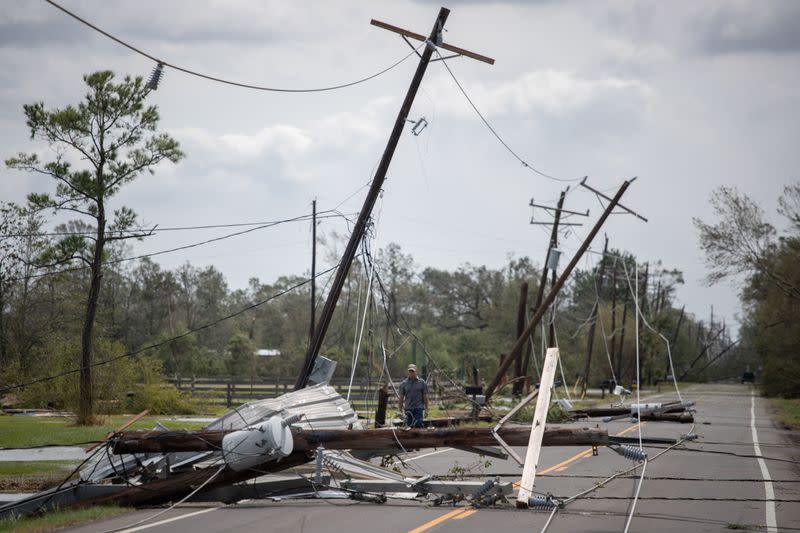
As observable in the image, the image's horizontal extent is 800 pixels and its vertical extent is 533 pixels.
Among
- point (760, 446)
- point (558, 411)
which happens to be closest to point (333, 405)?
point (760, 446)

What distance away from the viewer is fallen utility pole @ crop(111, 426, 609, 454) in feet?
43.1

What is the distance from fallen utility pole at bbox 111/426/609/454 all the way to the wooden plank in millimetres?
822

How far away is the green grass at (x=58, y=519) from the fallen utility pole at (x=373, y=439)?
98 centimetres

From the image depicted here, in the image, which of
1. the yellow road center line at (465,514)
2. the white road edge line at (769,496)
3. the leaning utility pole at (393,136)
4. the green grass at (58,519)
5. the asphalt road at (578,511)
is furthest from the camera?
the leaning utility pole at (393,136)

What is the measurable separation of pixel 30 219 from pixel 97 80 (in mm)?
5497

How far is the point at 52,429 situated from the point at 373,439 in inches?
662

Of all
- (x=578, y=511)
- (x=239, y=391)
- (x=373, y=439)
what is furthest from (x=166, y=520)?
(x=239, y=391)

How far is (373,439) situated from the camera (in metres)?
13.9

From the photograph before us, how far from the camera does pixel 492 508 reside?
12.8 m

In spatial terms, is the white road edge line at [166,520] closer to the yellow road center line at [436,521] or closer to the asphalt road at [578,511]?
the asphalt road at [578,511]

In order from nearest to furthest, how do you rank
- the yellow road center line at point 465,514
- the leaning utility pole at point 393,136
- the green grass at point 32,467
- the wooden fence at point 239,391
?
the yellow road center line at point 465,514 → the green grass at point 32,467 → the leaning utility pole at point 393,136 → the wooden fence at point 239,391

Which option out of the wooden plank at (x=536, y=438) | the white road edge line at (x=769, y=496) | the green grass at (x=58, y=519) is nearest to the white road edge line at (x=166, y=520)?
the green grass at (x=58, y=519)

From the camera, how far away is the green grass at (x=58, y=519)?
11641 mm

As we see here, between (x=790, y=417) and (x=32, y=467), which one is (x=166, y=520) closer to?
(x=32, y=467)
